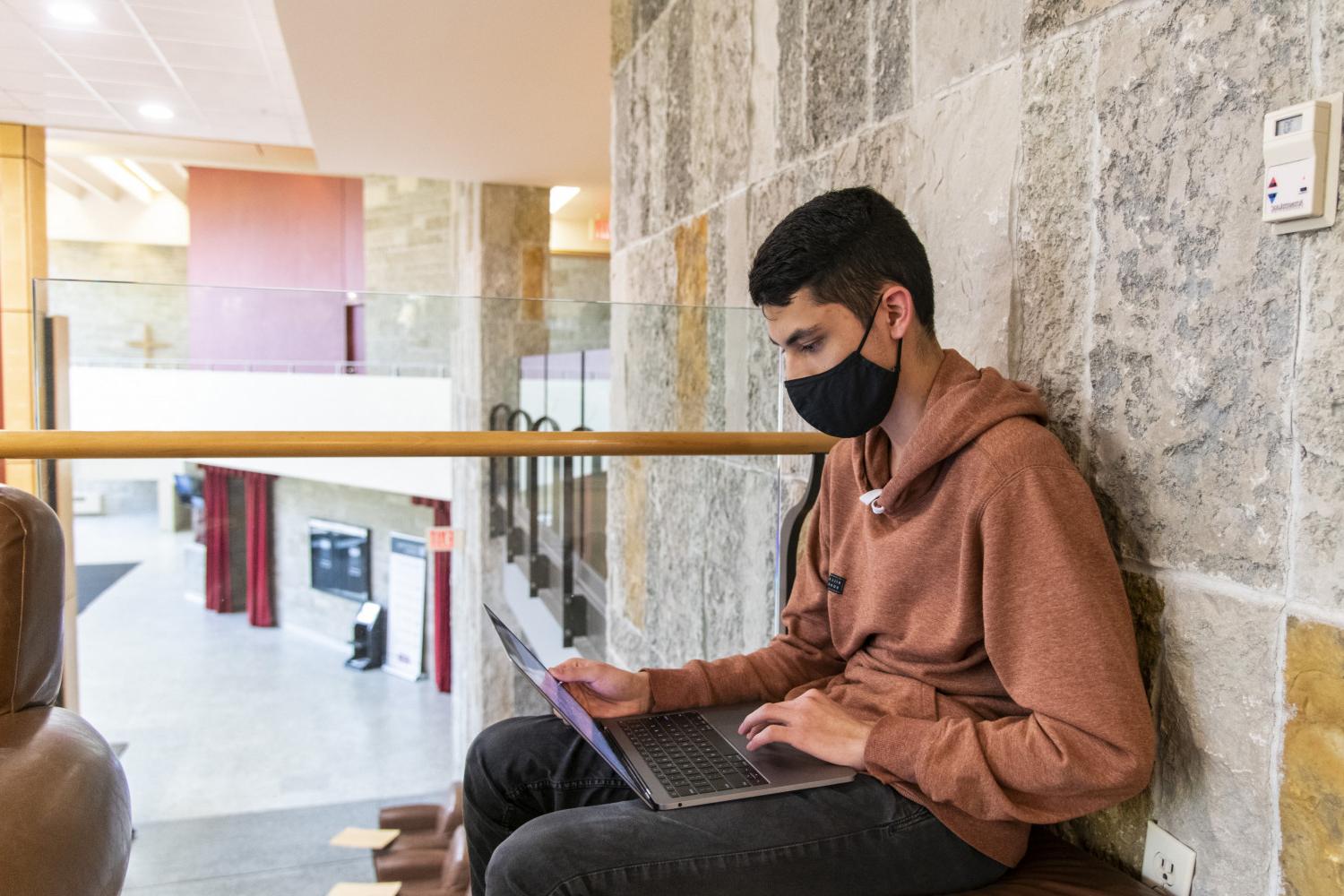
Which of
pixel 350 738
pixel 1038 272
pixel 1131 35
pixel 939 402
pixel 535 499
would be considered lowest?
pixel 350 738

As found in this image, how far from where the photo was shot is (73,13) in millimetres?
4047

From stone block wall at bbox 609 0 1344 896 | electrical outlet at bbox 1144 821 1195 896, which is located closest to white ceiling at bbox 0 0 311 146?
stone block wall at bbox 609 0 1344 896

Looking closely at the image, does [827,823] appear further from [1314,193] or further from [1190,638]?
[1314,193]

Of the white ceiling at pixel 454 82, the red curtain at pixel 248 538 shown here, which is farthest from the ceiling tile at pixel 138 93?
the red curtain at pixel 248 538

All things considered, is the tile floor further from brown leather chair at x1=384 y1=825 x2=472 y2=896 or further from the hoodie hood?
the hoodie hood

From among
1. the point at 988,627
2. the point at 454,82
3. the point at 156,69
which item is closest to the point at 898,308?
the point at 988,627

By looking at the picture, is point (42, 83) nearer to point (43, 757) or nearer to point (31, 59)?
point (31, 59)

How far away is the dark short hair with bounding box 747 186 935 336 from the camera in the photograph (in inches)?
46.9

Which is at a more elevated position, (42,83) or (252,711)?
(42,83)

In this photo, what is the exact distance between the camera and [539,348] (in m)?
2.60

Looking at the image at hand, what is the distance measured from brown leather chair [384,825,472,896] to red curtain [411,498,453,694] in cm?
412

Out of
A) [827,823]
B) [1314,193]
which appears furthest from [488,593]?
[1314,193]

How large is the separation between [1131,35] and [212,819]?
7201mm

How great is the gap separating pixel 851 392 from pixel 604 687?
1.77 ft
